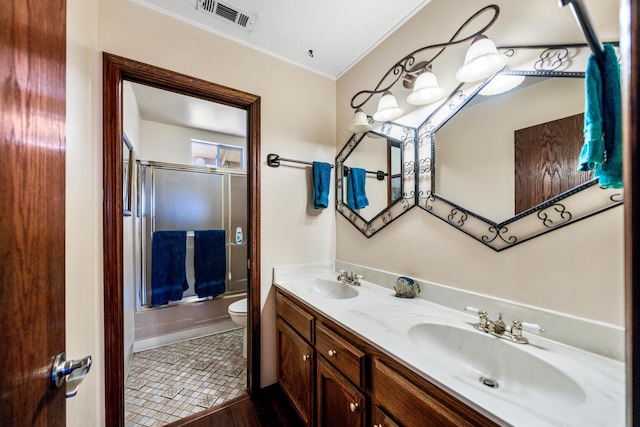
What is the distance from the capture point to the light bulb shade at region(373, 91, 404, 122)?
147cm

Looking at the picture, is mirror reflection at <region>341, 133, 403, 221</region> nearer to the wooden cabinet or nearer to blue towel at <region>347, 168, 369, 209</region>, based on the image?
blue towel at <region>347, 168, 369, 209</region>

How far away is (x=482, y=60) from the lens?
1016mm

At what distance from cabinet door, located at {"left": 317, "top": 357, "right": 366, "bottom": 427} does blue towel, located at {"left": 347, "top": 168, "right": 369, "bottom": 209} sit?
40.8 inches

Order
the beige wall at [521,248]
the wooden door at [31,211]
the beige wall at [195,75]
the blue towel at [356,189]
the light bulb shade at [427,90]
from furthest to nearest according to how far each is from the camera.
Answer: the blue towel at [356,189] < the light bulb shade at [427,90] < the beige wall at [195,75] < the beige wall at [521,248] < the wooden door at [31,211]

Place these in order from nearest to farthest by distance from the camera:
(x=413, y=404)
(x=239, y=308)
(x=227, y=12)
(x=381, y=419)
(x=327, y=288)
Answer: (x=413, y=404) → (x=381, y=419) → (x=227, y=12) → (x=327, y=288) → (x=239, y=308)

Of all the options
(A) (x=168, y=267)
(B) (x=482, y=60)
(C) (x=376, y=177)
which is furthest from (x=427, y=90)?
(A) (x=168, y=267)

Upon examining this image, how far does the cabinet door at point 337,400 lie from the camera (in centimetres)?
98

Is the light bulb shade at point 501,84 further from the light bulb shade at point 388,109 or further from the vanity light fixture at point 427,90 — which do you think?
the light bulb shade at point 388,109

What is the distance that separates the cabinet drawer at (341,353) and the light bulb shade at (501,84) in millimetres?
1262

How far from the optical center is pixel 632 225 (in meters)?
0.33

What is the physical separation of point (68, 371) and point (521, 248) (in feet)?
4.86

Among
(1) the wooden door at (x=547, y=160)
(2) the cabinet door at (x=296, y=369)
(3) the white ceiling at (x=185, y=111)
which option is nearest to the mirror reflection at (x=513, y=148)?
(1) the wooden door at (x=547, y=160)

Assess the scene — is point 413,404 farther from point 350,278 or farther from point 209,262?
point 209,262

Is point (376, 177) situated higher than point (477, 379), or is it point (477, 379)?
point (376, 177)
